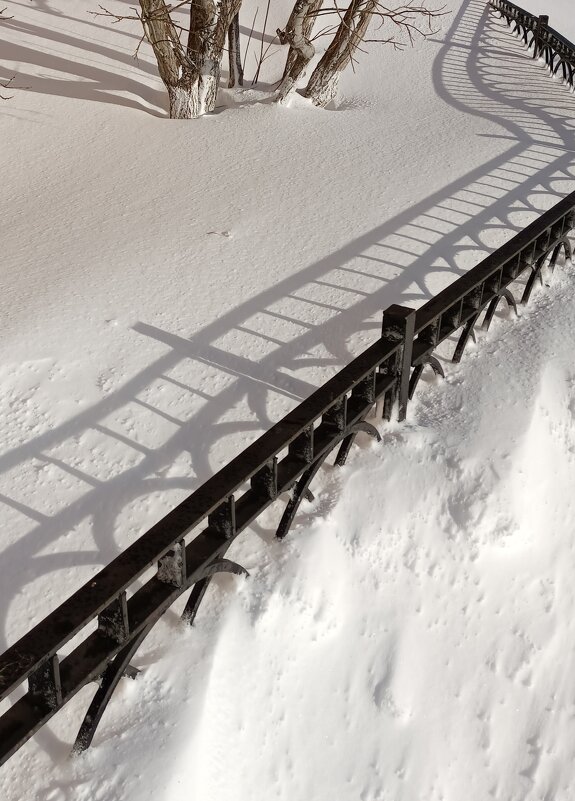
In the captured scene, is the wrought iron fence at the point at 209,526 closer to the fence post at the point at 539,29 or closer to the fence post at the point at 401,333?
the fence post at the point at 401,333

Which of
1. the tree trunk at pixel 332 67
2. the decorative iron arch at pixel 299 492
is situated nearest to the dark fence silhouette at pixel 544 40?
the tree trunk at pixel 332 67

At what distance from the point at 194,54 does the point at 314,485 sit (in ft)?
22.5

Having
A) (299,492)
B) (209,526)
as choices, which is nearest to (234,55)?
(299,492)

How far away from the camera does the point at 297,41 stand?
9.34 meters

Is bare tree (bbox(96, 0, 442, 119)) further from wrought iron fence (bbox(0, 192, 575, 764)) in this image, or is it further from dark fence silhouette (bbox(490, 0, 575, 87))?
wrought iron fence (bbox(0, 192, 575, 764))

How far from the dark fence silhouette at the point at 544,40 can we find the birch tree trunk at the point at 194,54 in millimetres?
4033

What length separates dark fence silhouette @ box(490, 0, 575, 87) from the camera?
32.3 feet

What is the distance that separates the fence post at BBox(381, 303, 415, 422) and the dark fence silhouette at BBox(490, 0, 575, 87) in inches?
288

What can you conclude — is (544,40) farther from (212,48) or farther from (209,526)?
(209,526)

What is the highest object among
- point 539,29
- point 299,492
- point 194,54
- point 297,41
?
point 539,29

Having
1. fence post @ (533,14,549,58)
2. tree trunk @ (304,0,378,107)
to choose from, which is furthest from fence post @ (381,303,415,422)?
fence post @ (533,14,549,58)

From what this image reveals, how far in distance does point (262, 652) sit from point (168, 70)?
301 inches

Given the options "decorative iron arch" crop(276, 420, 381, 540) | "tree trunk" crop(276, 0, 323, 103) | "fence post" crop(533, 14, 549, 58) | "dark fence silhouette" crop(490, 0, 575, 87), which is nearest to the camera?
"decorative iron arch" crop(276, 420, 381, 540)

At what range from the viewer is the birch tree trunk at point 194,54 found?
28.2 feet
